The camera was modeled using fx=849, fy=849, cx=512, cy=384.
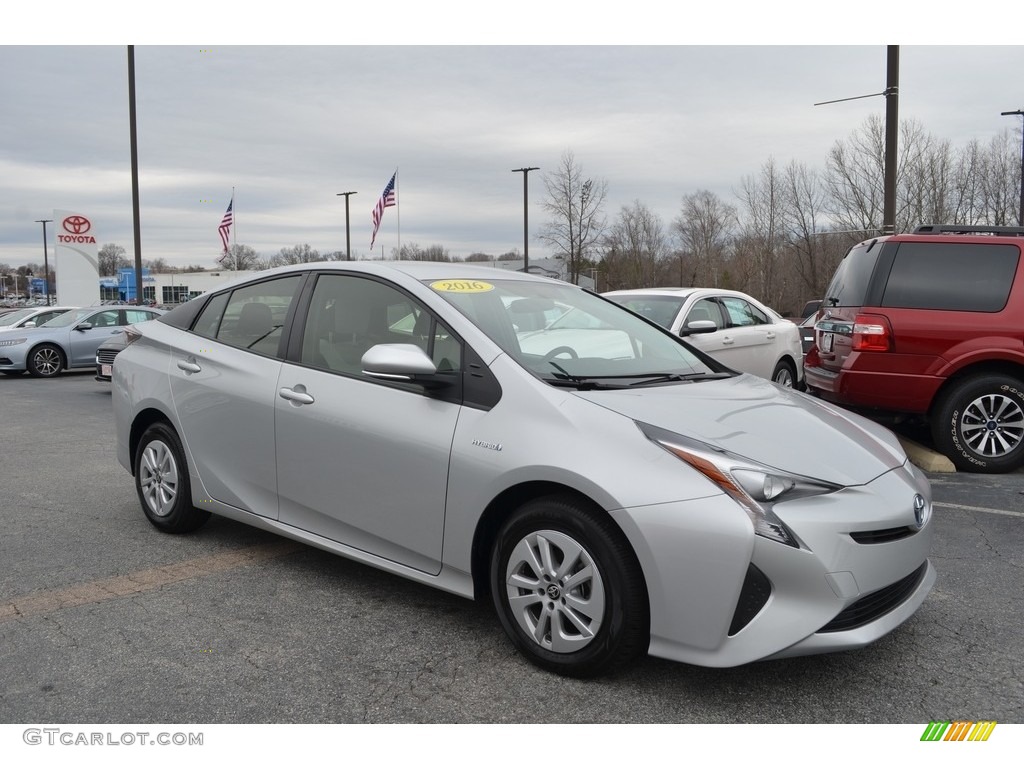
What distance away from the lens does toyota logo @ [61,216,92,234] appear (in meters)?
26.5

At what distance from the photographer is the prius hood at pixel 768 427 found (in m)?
3.01

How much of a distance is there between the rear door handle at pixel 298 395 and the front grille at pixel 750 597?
211 cm

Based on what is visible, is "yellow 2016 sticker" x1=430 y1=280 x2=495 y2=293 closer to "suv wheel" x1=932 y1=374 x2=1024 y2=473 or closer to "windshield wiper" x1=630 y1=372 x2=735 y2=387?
"windshield wiper" x1=630 y1=372 x2=735 y2=387

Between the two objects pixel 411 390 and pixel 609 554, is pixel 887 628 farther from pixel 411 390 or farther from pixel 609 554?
pixel 411 390

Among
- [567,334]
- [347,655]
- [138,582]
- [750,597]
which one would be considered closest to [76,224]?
[138,582]

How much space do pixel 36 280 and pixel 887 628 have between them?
146 metres

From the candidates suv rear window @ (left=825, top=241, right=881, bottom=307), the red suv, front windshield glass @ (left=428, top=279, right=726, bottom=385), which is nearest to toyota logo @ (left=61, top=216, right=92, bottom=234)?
suv rear window @ (left=825, top=241, right=881, bottom=307)

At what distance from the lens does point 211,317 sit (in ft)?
15.9

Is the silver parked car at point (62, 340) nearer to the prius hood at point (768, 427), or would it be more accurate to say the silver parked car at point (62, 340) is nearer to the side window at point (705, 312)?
the side window at point (705, 312)

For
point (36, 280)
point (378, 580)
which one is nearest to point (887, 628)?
point (378, 580)

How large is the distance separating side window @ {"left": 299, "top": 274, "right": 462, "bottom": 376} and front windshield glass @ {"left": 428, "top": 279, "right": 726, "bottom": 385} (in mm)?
161

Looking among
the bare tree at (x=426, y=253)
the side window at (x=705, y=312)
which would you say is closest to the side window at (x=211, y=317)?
the side window at (x=705, y=312)

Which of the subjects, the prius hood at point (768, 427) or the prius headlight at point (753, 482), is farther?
the prius hood at point (768, 427)

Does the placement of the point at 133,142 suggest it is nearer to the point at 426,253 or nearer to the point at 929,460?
the point at 929,460
